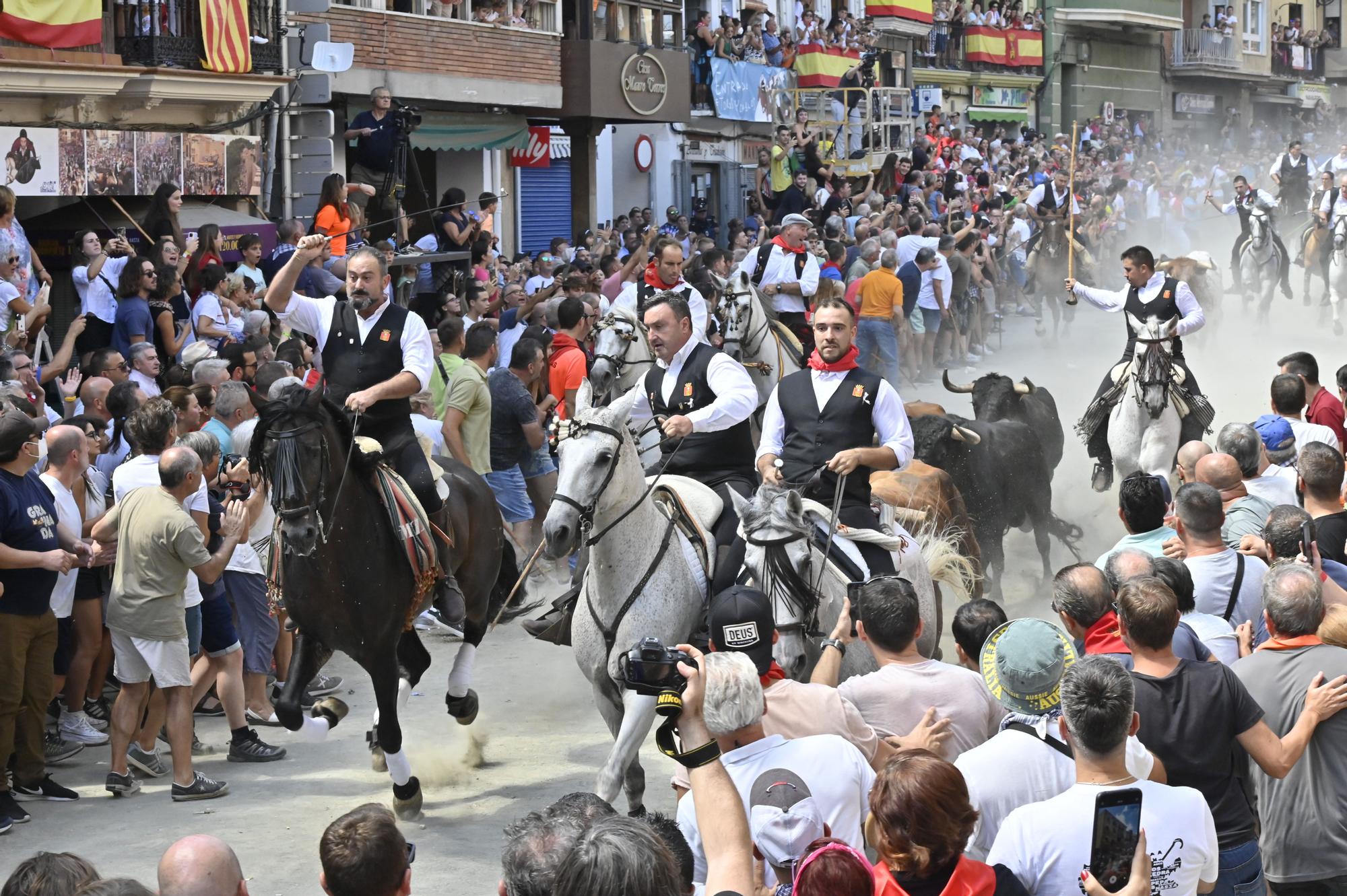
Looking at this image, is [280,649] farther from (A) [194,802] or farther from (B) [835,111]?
(B) [835,111]

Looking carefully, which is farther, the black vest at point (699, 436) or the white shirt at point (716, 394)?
the black vest at point (699, 436)

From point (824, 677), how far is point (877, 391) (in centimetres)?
239

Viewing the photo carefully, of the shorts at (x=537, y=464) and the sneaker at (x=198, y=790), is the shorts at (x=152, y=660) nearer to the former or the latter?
the sneaker at (x=198, y=790)

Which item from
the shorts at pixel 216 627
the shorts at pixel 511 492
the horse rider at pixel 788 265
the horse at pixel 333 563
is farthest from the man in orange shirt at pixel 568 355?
the horse at pixel 333 563

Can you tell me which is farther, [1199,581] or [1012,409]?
[1012,409]

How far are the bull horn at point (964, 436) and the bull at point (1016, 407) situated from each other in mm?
1323

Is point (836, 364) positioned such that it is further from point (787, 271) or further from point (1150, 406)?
point (787, 271)

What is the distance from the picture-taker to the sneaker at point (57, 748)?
8852mm

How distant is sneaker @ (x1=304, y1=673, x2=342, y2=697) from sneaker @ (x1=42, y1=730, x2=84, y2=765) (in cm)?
163

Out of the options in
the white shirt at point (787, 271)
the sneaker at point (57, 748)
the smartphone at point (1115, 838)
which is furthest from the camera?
the white shirt at point (787, 271)

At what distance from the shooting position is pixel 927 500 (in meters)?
10.9

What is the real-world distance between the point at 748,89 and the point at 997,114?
1916 cm

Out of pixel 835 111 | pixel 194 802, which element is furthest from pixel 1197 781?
pixel 835 111

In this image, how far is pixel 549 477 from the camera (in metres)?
13.1
